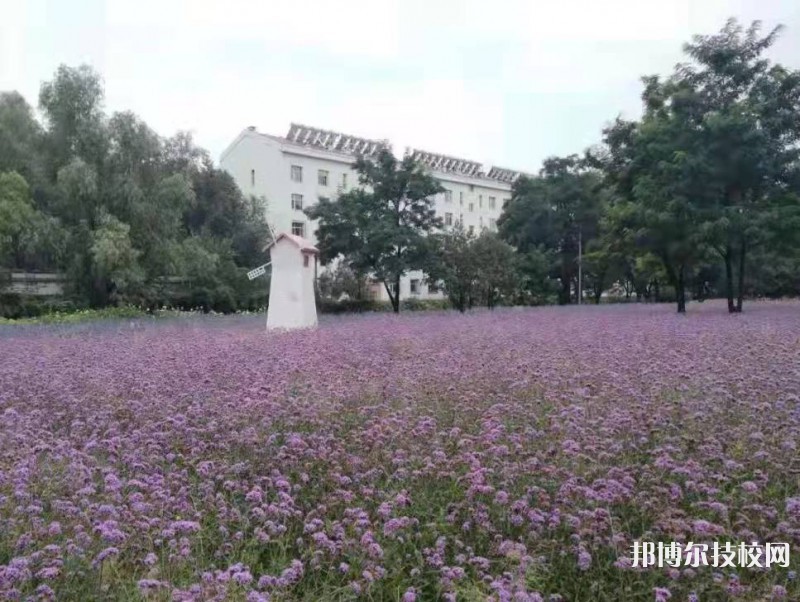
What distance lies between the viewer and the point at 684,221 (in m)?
19.3

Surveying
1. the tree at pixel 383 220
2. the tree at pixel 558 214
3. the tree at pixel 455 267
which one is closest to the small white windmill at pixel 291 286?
the tree at pixel 383 220

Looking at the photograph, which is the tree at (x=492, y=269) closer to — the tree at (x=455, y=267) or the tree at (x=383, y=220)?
the tree at (x=455, y=267)

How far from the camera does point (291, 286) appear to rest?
15672 millimetres

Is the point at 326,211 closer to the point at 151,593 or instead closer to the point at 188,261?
the point at 188,261

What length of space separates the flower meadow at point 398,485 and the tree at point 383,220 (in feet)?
70.1

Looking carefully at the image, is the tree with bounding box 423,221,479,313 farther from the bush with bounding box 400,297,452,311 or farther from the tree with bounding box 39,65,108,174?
the tree with bounding box 39,65,108,174

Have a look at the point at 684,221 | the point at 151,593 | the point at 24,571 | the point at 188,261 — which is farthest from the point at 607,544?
the point at 188,261

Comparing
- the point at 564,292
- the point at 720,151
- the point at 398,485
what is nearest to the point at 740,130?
the point at 720,151

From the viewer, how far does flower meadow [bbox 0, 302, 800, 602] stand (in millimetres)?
2482

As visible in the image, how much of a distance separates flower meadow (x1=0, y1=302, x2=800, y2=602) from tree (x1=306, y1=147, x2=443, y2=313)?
21.4 meters

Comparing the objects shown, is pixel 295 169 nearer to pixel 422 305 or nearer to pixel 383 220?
pixel 422 305

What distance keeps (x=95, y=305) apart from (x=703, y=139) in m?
22.6

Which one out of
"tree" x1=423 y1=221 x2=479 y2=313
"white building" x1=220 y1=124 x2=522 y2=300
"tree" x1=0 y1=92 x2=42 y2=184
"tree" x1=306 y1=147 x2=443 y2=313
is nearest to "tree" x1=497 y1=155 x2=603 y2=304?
"white building" x1=220 y1=124 x2=522 y2=300

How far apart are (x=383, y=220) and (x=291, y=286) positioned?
39.5 ft
